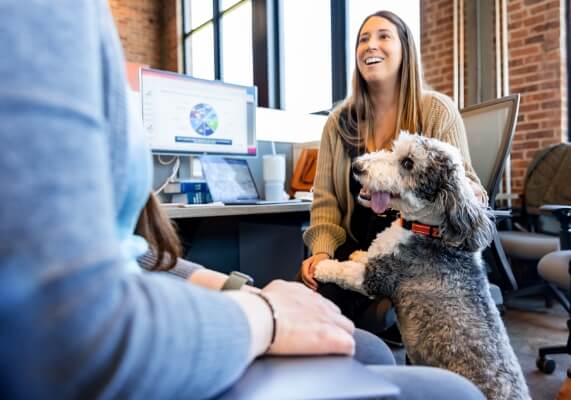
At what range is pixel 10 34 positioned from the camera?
28 cm

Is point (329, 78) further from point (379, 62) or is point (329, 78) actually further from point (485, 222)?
point (485, 222)

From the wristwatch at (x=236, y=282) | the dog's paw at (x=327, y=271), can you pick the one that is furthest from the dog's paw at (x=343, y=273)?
the wristwatch at (x=236, y=282)

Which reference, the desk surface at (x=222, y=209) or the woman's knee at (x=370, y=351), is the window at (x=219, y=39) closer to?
the desk surface at (x=222, y=209)

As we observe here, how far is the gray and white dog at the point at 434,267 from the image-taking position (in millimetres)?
974

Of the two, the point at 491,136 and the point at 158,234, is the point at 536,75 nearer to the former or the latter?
the point at 491,136

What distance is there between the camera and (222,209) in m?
1.54

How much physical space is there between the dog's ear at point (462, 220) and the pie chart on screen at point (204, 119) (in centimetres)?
116

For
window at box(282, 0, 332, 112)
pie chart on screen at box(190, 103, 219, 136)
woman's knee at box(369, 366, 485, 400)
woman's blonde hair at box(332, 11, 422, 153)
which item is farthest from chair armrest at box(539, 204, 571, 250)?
window at box(282, 0, 332, 112)

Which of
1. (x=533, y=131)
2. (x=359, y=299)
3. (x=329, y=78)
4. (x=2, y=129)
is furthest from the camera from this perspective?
(x=329, y=78)

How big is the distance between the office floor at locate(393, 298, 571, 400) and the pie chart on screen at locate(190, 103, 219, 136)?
1.28 meters

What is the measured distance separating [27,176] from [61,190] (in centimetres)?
2

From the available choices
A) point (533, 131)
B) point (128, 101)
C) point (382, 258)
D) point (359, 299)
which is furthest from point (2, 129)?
point (533, 131)

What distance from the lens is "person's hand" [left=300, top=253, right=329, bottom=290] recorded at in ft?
4.51

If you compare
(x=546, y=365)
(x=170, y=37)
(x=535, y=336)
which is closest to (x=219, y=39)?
(x=170, y=37)
